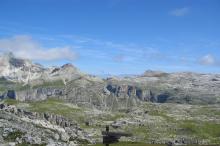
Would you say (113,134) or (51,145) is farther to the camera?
(51,145)

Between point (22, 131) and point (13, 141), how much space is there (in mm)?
19438

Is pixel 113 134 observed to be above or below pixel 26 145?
above

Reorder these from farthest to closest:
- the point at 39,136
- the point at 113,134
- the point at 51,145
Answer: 1. the point at 39,136
2. the point at 51,145
3. the point at 113,134

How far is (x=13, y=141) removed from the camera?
570ft

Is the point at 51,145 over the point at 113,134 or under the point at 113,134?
under

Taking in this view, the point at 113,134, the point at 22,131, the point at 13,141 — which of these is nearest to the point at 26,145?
the point at 13,141

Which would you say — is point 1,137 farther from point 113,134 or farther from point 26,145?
point 113,134

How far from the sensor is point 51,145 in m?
167

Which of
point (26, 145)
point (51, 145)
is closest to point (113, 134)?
point (51, 145)

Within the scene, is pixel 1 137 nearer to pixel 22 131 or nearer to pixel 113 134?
pixel 22 131

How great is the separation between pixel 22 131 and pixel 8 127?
6957mm

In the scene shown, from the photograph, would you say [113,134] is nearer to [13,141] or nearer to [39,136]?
[13,141]

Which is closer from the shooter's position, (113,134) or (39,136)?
(113,134)

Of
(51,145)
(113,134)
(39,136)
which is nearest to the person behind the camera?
(113,134)
